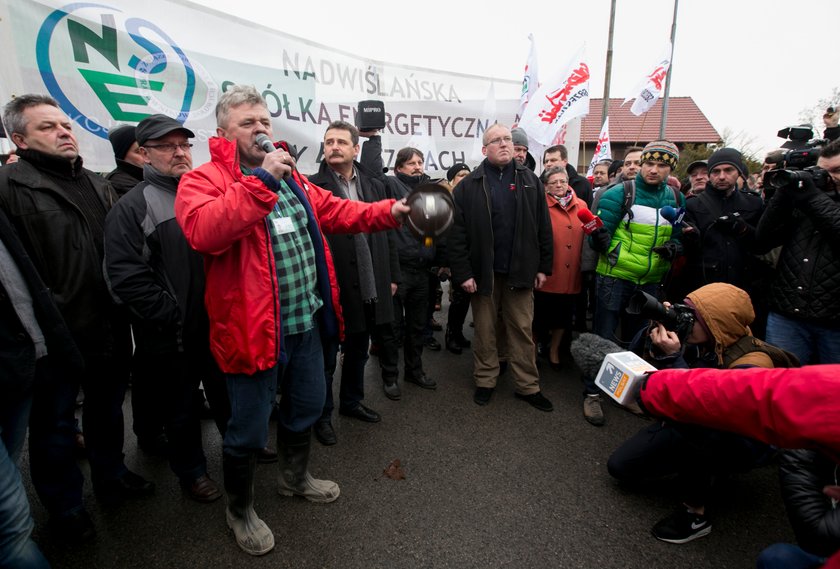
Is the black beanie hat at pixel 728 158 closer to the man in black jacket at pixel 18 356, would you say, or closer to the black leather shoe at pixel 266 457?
the black leather shoe at pixel 266 457

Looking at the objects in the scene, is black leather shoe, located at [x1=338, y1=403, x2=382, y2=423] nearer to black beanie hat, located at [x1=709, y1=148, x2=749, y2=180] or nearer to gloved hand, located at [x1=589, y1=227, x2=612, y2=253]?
gloved hand, located at [x1=589, y1=227, x2=612, y2=253]

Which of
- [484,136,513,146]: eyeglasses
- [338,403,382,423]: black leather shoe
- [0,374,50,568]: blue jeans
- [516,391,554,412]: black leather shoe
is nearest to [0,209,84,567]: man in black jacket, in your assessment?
[0,374,50,568]: blue jeans

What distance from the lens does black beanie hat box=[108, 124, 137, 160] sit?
2.76m

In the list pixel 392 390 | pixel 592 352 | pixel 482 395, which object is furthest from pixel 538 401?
pixel 592 352

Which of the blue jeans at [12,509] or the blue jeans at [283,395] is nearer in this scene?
the blue jeans at [12,509]

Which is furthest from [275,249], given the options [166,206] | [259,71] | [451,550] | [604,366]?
[259,71]

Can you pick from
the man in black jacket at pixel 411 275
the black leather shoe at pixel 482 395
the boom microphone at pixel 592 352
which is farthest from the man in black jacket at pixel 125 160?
the black leather shoe at pixel 482 395

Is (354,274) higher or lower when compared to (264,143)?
lower

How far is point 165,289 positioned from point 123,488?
127cm

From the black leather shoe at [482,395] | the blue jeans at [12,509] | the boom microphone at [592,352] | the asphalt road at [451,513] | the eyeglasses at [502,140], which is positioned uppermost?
the eyeglasses at [502,140]

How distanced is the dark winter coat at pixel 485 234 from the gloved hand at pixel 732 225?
1.44m

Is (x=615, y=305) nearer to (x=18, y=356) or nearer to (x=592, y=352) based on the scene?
(x=592, y=352)

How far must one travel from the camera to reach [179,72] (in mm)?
3645

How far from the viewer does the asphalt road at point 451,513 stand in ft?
6.77
